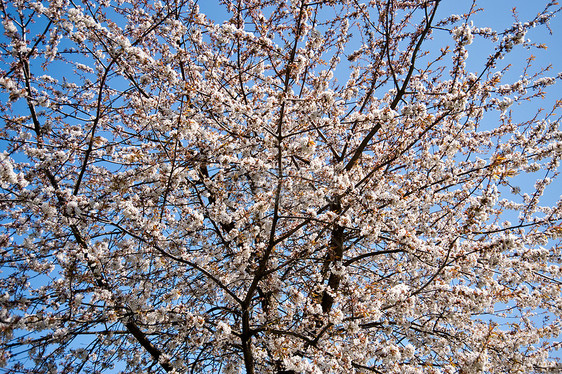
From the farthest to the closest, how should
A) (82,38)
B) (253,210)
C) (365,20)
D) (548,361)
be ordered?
(365,20), (548,361), (253,210), (82,38)

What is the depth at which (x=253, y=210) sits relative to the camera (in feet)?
17.4

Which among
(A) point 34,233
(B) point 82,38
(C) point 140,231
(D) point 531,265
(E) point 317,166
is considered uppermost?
(B) point 82,38

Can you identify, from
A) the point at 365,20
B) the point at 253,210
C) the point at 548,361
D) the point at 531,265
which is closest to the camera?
the point at 253,210

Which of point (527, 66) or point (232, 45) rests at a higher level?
point (232, 45)

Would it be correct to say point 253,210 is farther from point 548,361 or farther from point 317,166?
point 548,361

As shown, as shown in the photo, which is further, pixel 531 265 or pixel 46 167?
pixel 531 265

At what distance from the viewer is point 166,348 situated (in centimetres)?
597

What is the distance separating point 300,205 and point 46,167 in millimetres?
3840

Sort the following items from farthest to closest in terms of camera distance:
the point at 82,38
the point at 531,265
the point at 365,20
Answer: the point at 365,20 → the point at 531,265 → the point at 82,38

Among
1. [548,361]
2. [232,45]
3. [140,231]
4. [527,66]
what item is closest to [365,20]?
[232,45]

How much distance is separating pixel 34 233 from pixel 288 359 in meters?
4.39

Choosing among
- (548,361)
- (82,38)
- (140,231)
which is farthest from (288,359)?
(82,38)

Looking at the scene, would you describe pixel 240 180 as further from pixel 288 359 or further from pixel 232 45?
pixel 288 359

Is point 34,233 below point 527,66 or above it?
below
